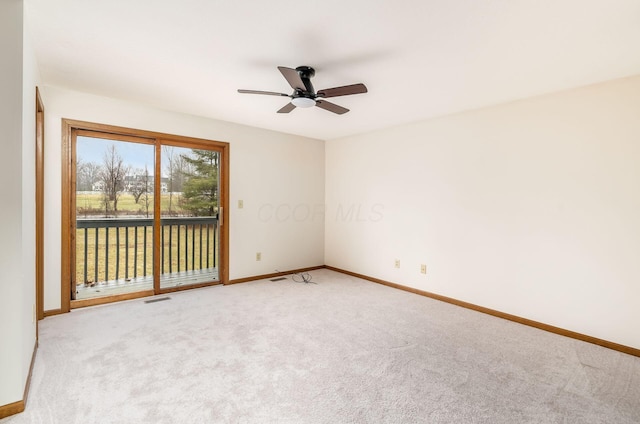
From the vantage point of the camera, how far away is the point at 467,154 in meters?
3.53

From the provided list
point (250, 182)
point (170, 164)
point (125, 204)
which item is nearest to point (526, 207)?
point (250, 182)

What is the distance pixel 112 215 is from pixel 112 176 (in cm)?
48

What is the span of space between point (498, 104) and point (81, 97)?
4.49 metres

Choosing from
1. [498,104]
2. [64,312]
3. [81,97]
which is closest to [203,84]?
[81,97]

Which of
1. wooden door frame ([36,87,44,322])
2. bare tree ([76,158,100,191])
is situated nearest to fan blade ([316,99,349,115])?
wooden door frame ([36,87,44,322])

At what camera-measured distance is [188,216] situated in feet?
13.9

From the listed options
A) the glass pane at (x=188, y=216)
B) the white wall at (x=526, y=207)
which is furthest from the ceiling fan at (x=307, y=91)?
the glass pane at (x=188, y=216)

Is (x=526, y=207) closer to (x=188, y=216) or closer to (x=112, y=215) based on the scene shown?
(x=188, y=216)

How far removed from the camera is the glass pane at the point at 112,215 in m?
3.48

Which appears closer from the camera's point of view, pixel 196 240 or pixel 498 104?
pixel 498 104

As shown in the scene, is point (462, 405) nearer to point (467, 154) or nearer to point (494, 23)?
point (494, 23)

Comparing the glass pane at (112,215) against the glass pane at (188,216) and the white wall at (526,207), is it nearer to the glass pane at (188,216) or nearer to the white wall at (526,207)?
the glass pane at (188,216)

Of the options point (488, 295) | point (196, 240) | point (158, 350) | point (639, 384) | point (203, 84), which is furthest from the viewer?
point (196, 240)

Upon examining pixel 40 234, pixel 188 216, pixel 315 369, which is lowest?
pixel 315 369
